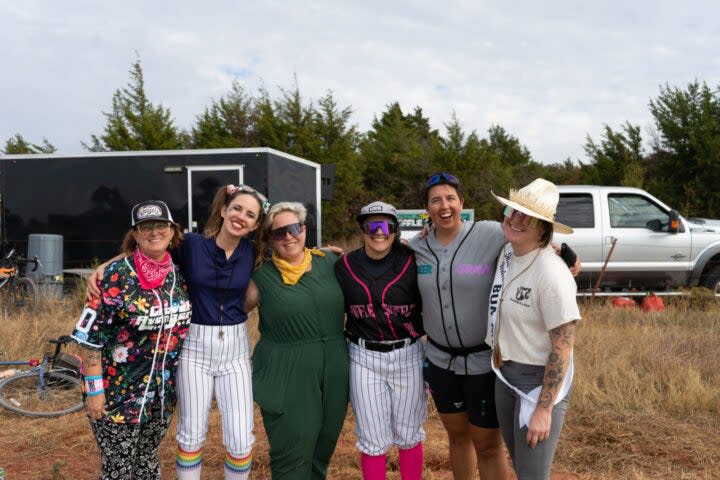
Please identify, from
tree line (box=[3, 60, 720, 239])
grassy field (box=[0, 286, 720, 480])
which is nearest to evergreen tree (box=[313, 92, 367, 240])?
tree line (box=[3, 60, 720, 239])

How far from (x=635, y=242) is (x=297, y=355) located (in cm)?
680

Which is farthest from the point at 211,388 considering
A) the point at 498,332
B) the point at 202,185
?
the point at 202,185

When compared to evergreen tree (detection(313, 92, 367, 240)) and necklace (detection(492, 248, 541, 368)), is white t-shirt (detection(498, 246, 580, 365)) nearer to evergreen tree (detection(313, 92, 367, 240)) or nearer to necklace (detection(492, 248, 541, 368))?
necklace (detection(492, 248, 541, 368))

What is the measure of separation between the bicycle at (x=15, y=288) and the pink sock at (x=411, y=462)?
659cm

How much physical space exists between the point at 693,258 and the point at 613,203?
4.35 feet

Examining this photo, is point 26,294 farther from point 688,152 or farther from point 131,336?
point 688,152

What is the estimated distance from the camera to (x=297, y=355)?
307 centimetres

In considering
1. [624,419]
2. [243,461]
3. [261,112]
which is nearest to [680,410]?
[624,419]

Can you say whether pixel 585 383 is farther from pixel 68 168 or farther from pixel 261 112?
pixel 261 112

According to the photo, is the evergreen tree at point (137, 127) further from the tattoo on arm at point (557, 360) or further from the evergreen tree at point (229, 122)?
the tattoo on arm at point (557, 360)

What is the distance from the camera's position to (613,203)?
28.2ft

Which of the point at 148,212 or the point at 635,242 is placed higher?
the point at 148,212

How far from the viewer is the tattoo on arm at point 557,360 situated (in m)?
2.45

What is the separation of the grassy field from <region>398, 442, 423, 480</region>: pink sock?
53 cm
